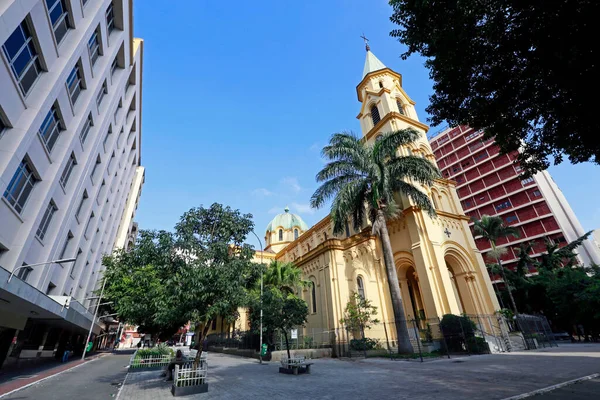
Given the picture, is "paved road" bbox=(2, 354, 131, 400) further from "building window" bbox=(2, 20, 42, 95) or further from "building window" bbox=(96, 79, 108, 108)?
"building window" bbox=(96, 79, 108, 108)

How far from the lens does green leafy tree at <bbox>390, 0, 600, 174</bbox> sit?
5.75 meters

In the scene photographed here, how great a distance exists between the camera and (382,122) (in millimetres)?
28688

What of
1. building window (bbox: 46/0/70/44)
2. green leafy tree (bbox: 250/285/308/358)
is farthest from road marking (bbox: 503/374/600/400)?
building window (bbox: 46/0/70/44)

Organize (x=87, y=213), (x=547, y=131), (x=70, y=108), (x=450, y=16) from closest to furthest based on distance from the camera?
(x=450, y=16) → (x=547, y=131) → (x=70, y=108) → (x=87, y=213)

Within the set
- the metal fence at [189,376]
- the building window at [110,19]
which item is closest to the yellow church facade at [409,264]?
the metal fence at [189,376]

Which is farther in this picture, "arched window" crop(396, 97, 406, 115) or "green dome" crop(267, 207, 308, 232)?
"green dome" crop(267, 207, 308, 232)

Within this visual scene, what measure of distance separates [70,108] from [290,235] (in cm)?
4153

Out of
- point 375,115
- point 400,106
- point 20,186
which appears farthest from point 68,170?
point 400,106

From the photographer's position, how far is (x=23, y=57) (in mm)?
11258

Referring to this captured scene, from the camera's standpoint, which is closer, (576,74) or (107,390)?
(576,74)

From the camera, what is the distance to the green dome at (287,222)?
178 ft

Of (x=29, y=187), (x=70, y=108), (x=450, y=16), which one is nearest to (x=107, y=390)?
(x=29, y=187)

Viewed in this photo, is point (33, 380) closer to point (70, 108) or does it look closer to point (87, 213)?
point (87, 213)

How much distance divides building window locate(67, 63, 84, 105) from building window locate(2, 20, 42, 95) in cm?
318
